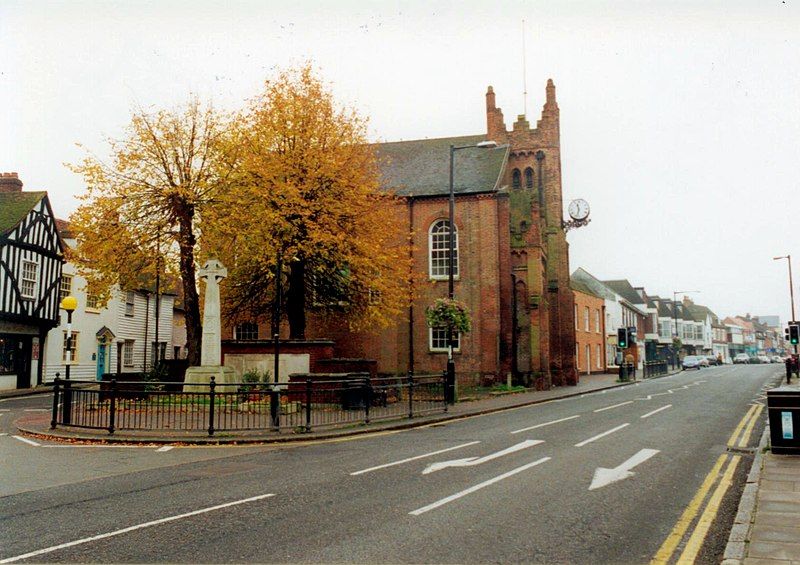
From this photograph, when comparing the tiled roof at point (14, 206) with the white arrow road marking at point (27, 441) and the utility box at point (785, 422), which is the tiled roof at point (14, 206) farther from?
the utility box at point (785, 422)

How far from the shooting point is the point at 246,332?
3759 cm

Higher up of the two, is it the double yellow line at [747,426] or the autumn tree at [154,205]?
the autumn tree at [154,205]

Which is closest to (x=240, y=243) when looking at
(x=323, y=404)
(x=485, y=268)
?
(x=323, y=404)

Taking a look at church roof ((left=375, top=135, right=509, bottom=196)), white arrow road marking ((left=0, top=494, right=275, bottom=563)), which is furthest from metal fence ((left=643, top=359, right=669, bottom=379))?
white arrow road marking ((left=0, top=494, right=275, bottom=563))

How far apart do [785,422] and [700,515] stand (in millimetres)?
4169

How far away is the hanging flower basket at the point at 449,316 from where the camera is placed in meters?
Result: 22.6

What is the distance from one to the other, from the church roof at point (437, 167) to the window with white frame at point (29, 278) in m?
19.4

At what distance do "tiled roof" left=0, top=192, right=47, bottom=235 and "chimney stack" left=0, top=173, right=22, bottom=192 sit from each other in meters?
0.53

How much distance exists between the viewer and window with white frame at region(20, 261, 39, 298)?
104 feet

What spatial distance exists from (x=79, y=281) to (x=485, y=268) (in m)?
24.1

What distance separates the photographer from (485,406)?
2178cm

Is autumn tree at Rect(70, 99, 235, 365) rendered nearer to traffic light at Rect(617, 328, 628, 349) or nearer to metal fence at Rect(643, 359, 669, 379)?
traffic light at Rect(617, 328, 628, 349)

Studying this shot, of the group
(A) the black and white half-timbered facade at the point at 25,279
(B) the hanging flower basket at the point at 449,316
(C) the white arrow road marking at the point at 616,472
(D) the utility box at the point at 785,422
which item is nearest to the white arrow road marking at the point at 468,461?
(C) the white arrow road marking at the point at 616,472

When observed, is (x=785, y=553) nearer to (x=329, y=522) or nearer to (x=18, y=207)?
(x=329, y=522)
